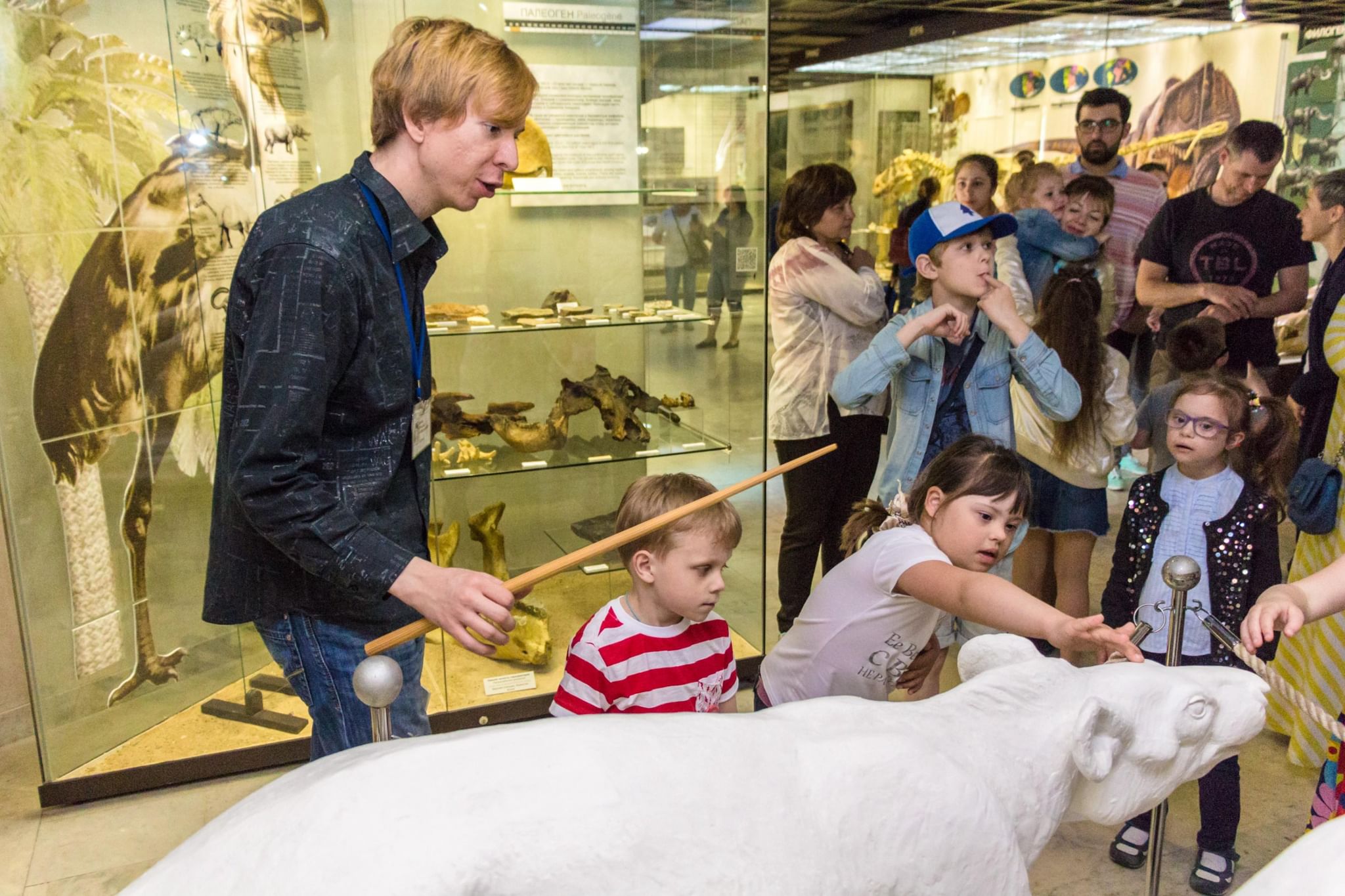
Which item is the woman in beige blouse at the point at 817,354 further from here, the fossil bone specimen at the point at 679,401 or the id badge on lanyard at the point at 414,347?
the id badge on lanyard at the point at 414,347

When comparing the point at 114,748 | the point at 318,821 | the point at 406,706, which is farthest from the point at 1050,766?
the point at 114,748

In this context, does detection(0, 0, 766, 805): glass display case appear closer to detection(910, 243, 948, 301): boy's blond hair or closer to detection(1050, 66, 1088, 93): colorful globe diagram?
detection(910, 243, 948, 301): boy's blond hair

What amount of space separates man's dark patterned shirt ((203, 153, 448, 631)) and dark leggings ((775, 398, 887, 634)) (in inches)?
84.7

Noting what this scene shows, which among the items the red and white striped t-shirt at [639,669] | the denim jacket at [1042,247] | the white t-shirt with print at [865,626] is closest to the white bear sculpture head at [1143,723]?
the white t-shirt with print at [865,626]

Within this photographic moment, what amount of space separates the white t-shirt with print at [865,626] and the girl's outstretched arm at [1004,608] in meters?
0.07

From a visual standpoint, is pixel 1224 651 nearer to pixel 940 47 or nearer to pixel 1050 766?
pixel 1050 766

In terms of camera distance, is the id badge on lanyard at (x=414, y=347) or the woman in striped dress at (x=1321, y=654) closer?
the id badge on lanyard at (x=414, y=347)

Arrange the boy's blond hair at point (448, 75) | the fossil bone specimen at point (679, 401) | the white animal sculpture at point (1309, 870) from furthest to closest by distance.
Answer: the fossil bone specimen at point (679, 401) < the boy's blond hair at point (448, 75) < the white animal sculpture at point (1309, 870)

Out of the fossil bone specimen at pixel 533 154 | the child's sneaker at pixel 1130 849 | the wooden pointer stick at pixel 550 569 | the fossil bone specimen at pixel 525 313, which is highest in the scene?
the fossil bone specimen at pixel 533 154

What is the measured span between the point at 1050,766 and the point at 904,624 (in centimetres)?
89

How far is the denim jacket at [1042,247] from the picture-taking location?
429 cm

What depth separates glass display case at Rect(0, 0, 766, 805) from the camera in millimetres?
3162

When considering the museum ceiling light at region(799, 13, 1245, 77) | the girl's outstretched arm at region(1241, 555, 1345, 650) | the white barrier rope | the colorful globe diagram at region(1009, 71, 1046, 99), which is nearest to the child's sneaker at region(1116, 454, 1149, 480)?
the colorful globe diagram at region(1009, 71, 1046, 99)

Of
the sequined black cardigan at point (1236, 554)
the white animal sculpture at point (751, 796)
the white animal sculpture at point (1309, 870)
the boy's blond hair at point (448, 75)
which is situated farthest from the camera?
the sequined black cardigan at point (1236, 554)
